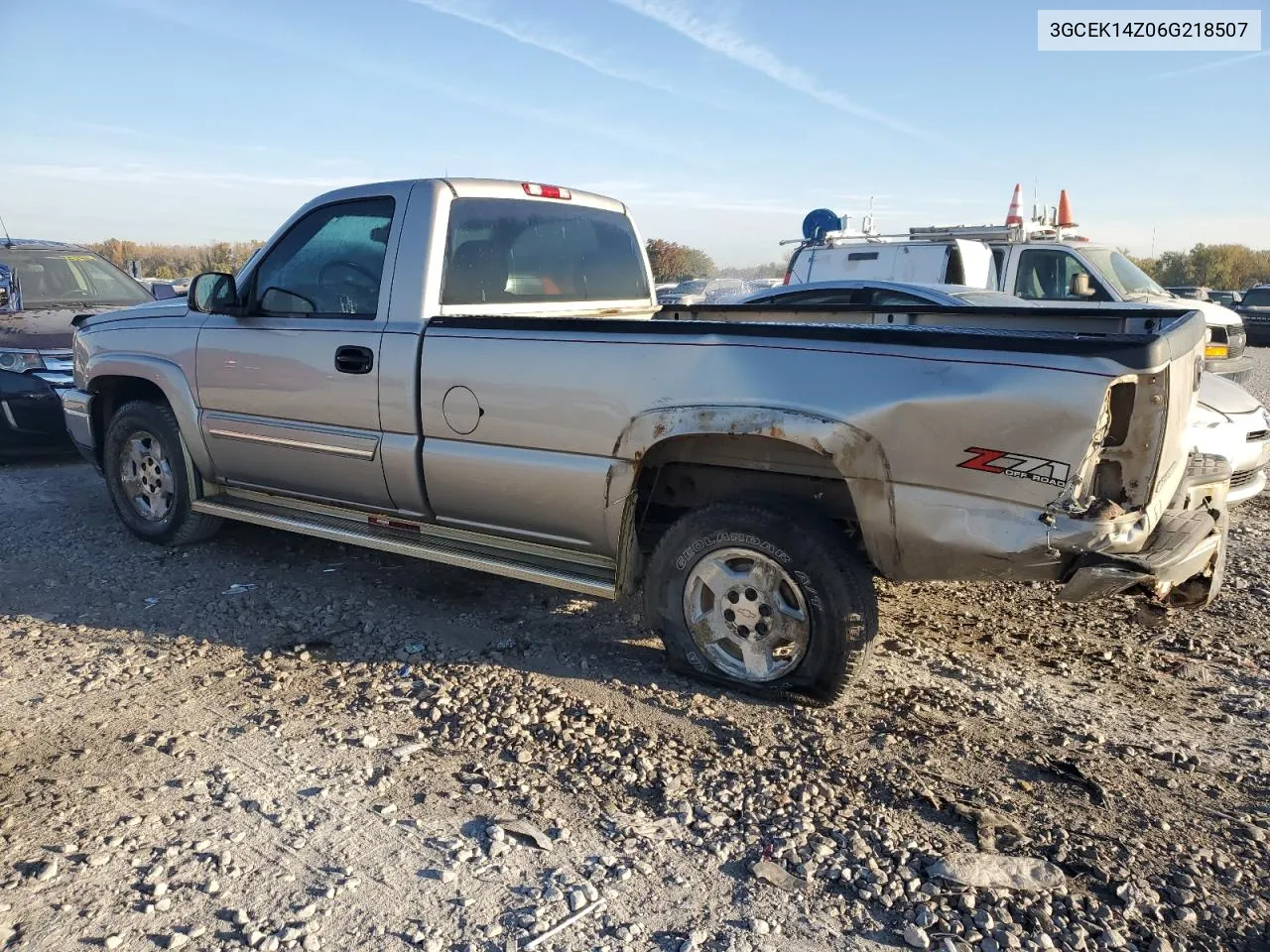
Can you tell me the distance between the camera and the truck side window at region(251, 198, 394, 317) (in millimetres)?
4750

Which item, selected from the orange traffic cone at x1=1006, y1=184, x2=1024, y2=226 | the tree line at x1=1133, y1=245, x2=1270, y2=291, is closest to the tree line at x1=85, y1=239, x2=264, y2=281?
the orange traffic cone at x1=1006, y1=184, x2=1024, y2=226

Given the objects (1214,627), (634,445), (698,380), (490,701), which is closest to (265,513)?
(490,701)

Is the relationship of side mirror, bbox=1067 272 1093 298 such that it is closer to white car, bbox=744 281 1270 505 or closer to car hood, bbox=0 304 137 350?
white car, bbox=744 281 1270 505

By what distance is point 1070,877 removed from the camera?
279 centimetres

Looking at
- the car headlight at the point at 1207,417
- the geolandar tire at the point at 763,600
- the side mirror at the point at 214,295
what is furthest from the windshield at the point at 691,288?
the geolandar tire at the point at 763,600

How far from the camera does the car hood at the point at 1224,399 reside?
625 centimetres

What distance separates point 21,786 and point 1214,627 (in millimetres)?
4907

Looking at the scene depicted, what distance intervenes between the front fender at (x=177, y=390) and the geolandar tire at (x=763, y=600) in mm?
2816

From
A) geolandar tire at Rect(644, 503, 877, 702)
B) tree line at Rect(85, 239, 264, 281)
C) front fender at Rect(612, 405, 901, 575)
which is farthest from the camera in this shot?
tree line at Rect(85, 239, 264, 281)

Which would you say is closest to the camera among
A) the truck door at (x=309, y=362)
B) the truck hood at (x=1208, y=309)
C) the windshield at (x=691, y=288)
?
the truck door at (x=309, y=362)

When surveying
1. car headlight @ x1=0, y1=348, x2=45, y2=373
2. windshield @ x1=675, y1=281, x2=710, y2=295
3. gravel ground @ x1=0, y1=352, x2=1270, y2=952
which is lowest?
gravel ground @ x1=0, y1=352, x2=1270, y2=952

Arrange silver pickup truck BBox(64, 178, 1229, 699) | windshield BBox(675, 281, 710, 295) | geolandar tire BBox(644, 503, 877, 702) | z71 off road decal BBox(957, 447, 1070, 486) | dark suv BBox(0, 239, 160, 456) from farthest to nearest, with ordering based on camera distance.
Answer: windshield BBox(675, 281, 710, 295) → dark suv BBox(0, 239, 160, 456) → geolandar tire BBox(644, 503, 877, 702) → silver pickup truck BBox(64, 178, 1229, 699) → z71 off road decal BBox(957, 447, 1070, 486)

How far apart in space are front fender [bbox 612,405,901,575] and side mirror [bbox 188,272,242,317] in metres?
2.59

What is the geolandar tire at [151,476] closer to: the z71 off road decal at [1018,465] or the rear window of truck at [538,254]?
the rear window of truck at [538,254]
